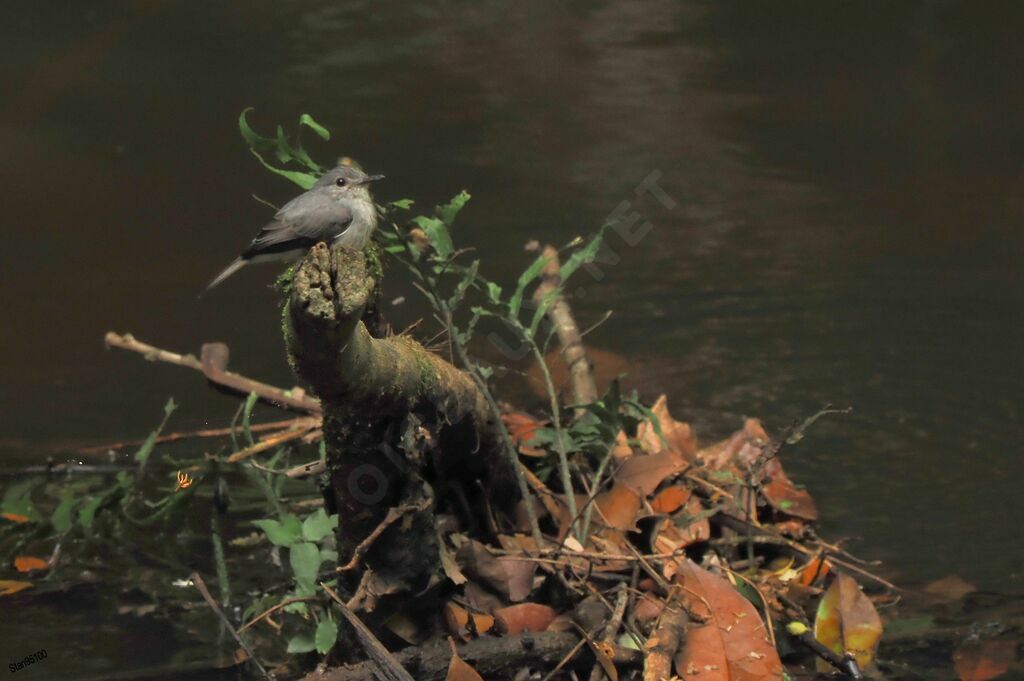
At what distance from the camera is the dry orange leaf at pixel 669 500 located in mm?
3348

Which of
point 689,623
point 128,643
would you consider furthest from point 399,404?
point 128,643

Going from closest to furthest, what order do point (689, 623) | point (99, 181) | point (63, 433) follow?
point (689, 623)
point (63, 433)
point (99, 181)

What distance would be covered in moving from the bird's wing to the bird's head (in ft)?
0.11

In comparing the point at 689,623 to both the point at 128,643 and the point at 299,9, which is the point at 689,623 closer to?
the point at 128,643

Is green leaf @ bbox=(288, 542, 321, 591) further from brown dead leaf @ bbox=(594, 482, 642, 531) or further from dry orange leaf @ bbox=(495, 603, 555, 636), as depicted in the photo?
brown dead leaf @ bbox=(594, 482, 642, 531)

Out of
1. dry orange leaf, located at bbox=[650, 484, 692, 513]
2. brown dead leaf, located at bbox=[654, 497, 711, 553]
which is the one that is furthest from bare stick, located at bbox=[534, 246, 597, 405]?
brown dead leaf, located at bbox=[654, 497, 711, 553]

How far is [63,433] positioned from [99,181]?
2.21 meters

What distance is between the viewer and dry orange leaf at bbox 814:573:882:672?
3189mm

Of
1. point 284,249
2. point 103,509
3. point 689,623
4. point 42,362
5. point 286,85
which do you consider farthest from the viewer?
point 286,85

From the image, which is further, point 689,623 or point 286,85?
point 286,85

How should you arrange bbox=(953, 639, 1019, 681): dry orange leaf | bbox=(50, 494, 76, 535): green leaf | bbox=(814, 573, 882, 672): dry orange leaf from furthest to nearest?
bbox=(50, 494, 76, 535): green leaf < bbox=(953, 639, 1019, 681): dry orange leaf < bbox=(814, 573, 882, 672): dry orange leaf

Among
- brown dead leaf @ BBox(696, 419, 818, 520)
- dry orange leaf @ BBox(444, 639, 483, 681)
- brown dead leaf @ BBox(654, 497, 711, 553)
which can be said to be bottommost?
brown dead leaf @ BBox(696, 419, 818, 520)

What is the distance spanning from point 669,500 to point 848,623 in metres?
0.47

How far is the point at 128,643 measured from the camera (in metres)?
3.55
